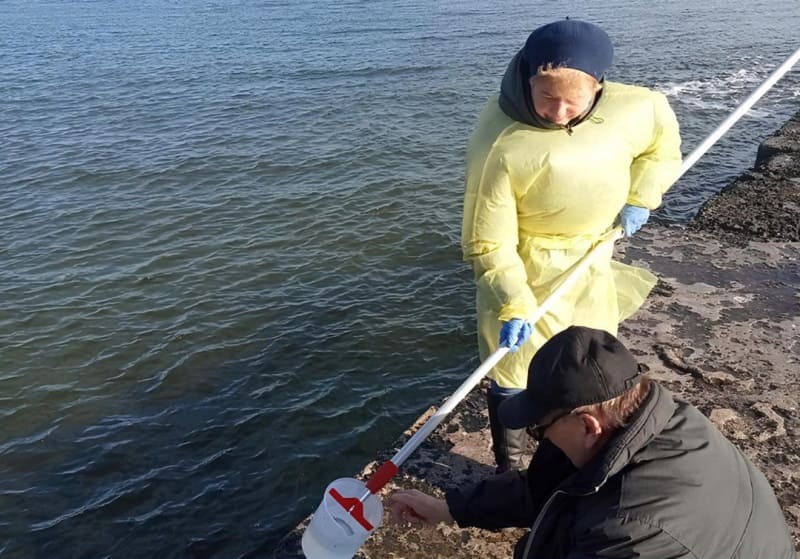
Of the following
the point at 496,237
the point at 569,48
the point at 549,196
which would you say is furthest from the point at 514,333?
the point at 569,48

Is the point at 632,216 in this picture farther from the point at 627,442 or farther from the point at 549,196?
the point at 627,442

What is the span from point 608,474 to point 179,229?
9.53 meters

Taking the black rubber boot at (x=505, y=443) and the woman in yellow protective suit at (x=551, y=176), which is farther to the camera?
the black rubber boot at (x=505, y=443)

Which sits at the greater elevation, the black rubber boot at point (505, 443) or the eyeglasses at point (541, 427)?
the eyeglasses at point (541, 427)

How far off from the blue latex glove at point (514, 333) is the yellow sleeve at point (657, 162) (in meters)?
1.02

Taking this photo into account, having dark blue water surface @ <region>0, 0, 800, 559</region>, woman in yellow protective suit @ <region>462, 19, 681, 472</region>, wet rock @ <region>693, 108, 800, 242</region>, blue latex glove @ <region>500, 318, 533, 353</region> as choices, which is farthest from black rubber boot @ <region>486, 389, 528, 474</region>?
wet rock @ <region>693, 108, 800, 242</region>

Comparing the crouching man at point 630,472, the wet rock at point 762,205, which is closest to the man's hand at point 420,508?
the crouching man at point 630,472

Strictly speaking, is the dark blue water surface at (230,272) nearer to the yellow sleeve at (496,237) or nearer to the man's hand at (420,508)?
the man's hand at (420,508)

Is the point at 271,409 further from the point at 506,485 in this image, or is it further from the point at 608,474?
the point at 608,474

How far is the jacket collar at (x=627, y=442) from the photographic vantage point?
210 centimetres

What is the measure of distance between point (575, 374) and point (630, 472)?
32 cm

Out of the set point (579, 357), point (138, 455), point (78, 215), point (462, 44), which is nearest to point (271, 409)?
point (138, 455)

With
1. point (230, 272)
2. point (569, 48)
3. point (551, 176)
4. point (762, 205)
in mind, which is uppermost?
point (569, 48)

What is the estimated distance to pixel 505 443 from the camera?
12.4ft
